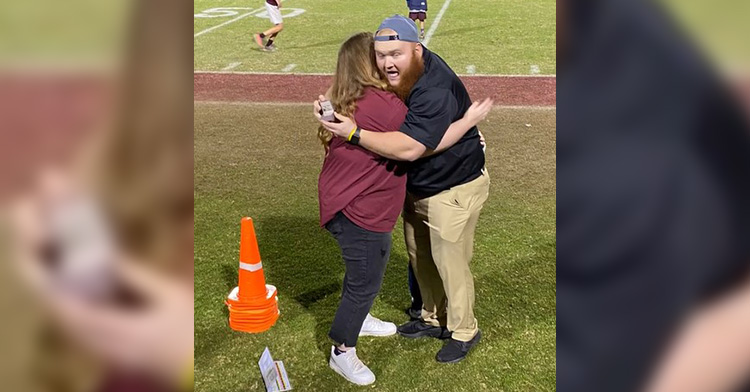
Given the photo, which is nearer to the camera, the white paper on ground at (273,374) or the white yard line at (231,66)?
the white paper on ground at (273,374)

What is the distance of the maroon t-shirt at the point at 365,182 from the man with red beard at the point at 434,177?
0.13 meters

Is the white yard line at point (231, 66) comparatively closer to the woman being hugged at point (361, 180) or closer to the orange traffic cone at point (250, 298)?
the orange traffic cone at point (250, 298)

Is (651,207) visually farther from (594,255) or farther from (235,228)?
(235,228)

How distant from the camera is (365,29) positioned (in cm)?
2067

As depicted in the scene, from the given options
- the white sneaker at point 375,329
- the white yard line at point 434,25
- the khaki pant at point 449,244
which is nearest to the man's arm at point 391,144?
the khaki pant at point 449,244

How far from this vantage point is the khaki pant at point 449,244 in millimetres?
3977

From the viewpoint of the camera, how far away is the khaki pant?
3.98 m

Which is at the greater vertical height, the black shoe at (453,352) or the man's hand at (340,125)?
the man's hand at (340,125)

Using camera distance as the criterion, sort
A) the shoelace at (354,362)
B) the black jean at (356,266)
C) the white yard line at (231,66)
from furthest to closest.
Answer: the white yard line at (231,66), the shoelace at (354,362), the black jean at (356,266)

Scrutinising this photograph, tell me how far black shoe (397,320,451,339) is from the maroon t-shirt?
1150 mm

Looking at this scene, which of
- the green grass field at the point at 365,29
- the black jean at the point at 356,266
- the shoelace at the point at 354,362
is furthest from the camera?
the green grass field at the point at 365,29

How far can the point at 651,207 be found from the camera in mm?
566

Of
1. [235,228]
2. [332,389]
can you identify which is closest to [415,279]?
[332,389]

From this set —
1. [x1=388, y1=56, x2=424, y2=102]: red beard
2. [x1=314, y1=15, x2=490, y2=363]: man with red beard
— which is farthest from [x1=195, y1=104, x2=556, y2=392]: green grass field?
→ [x1=388, y1=56, x2=424, y2=102]: red beard
